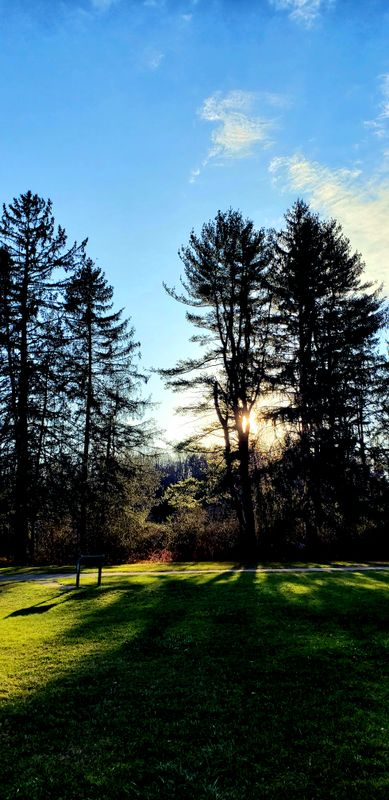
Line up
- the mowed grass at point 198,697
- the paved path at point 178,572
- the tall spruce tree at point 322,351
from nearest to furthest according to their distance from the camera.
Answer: the mowed grass at point 198,697 < the paved path at point 178,572 < the tall spruce tree at point 322,351

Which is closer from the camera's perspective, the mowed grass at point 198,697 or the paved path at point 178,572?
the mowed grass at point 198,697

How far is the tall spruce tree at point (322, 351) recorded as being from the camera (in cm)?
1980

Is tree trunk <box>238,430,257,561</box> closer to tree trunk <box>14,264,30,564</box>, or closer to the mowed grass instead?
the mowed grass

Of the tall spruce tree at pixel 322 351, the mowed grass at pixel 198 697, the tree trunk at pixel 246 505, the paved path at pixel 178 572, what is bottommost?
the mowed grass at pixel 198 697

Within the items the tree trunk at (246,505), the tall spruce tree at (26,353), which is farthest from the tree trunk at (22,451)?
the tree trunk at (246,505)

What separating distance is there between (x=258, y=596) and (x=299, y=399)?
11441 mm

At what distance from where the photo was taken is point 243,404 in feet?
71.2

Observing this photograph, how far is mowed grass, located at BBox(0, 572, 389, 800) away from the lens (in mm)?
4332

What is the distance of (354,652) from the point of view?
7.75m

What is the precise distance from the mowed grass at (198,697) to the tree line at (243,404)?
8805 millimetres

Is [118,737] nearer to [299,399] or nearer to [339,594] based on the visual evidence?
[339,594]

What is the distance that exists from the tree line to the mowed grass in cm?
880

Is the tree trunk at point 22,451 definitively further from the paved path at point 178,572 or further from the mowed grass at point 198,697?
the mowed grass at point 198,697

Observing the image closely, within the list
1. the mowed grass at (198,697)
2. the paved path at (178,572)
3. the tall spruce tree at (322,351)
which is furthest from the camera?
the tall spruce tree at (322,351)
